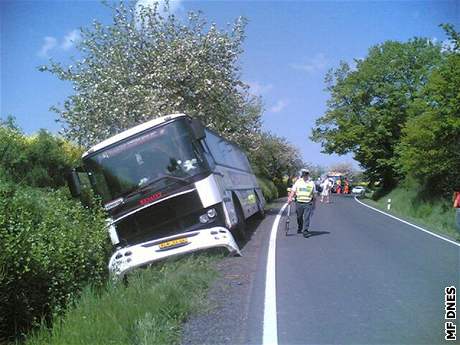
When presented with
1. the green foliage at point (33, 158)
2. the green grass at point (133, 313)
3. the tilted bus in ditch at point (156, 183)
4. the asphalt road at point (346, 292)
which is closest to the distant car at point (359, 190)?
the asphalt road at point (346, 292)

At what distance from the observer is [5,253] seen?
22.2 feet

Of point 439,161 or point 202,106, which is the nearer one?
point 202,106

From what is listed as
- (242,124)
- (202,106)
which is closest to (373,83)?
(242,124)

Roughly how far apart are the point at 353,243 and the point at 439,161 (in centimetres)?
1579

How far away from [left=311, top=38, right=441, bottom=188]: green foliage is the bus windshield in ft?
129

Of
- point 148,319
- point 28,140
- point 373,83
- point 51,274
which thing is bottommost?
point 148,319

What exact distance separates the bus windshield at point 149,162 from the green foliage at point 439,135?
51.6 ft

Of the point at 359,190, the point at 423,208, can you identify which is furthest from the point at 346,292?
the point at 359,190

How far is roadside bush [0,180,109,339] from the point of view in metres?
7.04

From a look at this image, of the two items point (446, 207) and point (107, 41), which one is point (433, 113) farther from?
point (107, 41)

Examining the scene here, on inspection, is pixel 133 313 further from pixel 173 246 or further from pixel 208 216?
pixel 208 216

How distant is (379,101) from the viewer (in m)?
54.6

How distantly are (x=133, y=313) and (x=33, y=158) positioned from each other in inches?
296

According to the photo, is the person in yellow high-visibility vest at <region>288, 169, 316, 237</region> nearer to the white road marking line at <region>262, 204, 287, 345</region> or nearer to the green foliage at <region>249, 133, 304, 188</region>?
the white road marking line at <region>262, 204, 287, 345</region>
